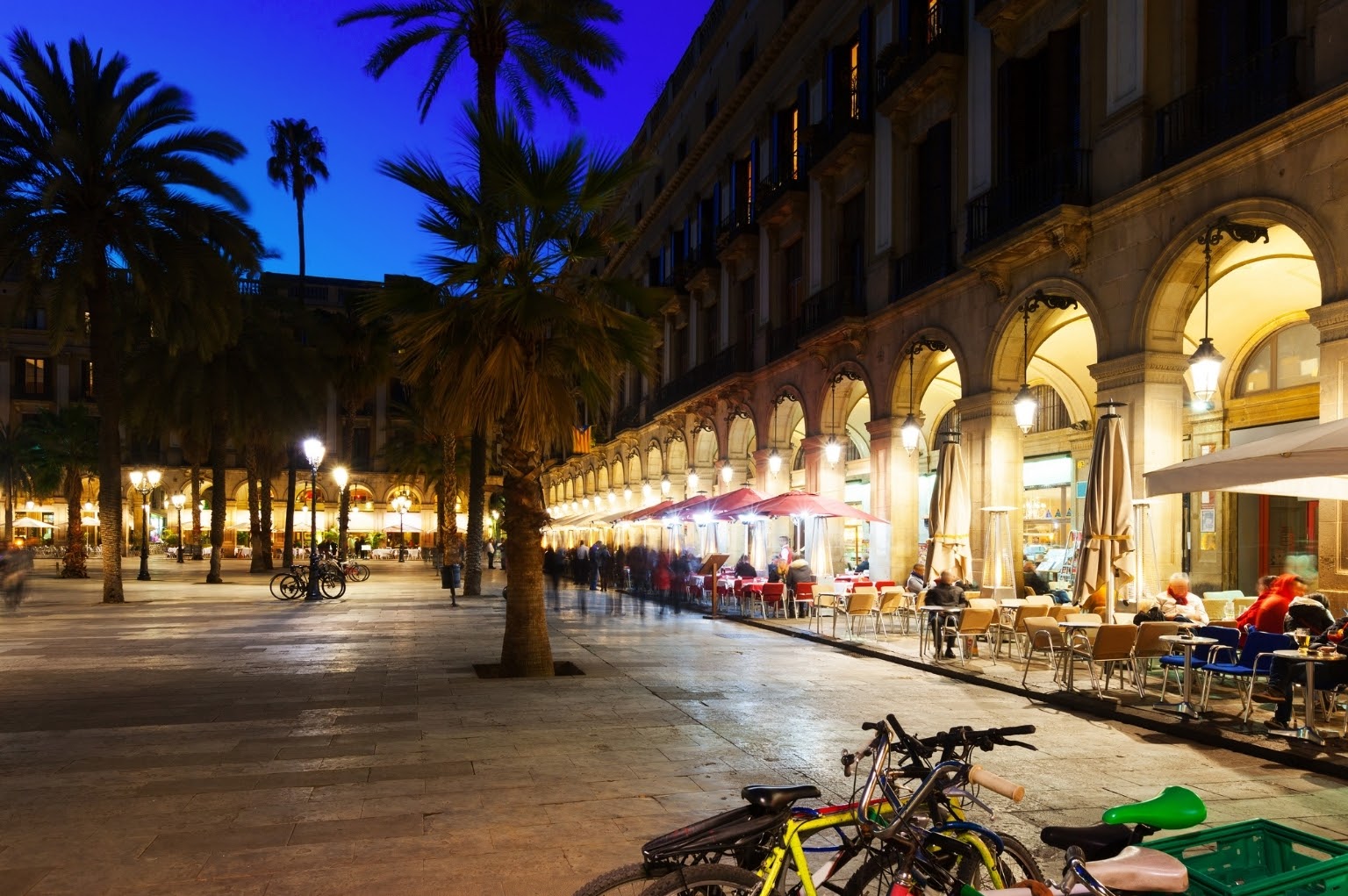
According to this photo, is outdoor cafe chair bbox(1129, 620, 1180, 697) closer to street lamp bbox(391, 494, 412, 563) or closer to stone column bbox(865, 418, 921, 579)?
stone column bbox(865, 418, 921, 579)

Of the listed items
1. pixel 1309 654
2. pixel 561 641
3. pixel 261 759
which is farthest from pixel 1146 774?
pixel 561 641

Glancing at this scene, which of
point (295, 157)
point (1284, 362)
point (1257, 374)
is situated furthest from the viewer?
point (295, 157)

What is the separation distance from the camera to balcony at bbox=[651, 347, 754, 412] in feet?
104

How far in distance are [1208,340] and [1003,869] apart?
9302mm

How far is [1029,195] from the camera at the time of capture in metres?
17.6

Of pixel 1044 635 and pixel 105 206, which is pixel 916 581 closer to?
pixel 1044 635

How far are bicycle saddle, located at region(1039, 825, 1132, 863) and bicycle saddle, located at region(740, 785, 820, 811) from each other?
2.38 feet

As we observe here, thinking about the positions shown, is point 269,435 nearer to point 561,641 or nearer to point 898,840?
point 561,641

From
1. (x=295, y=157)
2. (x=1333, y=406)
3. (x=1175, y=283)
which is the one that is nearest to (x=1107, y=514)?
(x=1333, y=406)

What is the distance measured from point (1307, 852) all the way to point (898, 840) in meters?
3.60

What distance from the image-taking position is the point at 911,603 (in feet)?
61.4

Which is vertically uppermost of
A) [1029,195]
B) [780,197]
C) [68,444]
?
[780,197]

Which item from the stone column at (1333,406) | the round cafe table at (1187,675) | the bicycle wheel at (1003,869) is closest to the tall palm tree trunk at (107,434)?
the round cafe table at (1187,675)

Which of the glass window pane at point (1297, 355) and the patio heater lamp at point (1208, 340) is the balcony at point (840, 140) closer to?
the glass window pane at point (1297, 355)
